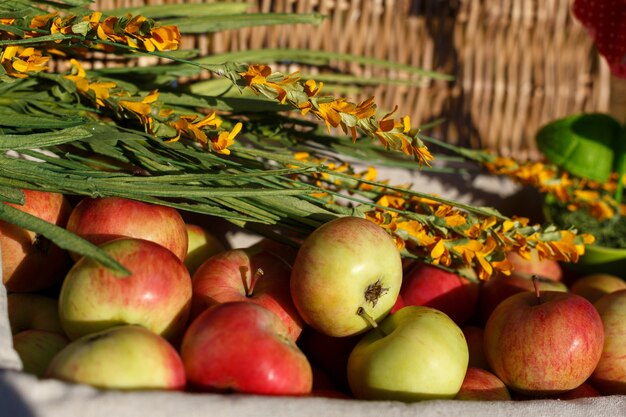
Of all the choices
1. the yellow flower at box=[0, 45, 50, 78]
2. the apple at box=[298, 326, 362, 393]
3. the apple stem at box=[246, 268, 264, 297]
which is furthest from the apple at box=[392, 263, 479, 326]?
the yellow flower at box=[0, 45, 50, 78]

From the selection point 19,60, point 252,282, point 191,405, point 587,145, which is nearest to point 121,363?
point 191,405

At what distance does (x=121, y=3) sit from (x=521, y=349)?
0.90 m

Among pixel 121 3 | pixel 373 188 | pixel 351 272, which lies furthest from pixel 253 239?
pixel 121 3

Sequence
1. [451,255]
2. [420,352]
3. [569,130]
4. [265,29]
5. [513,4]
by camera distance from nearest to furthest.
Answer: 1. [420,352]
2. [451,255]
3. [569,130]
4. [265,29]
5. [513,4]

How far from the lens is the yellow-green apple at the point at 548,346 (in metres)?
0.73

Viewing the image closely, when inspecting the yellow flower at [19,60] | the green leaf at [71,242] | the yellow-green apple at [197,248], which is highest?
the yellow flower at [19,60]

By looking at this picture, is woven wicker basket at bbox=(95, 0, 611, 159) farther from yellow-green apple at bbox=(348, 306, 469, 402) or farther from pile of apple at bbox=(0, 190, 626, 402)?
yellow-green apple at bbox=(348, 306, 469, 402)

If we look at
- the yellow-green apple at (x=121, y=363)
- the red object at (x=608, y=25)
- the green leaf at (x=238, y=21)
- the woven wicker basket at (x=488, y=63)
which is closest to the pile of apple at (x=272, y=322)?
the yellow-green apple at (x=121, y=363)

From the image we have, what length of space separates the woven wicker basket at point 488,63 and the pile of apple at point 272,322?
1.98 ft

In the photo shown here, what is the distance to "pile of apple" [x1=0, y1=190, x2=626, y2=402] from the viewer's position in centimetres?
59

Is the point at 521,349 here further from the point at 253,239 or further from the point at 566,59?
the point at 566,59

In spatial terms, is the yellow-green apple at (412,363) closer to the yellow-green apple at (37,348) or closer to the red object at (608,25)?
the yellow-green apple at (37,348)

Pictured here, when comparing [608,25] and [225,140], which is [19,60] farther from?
[608,25]

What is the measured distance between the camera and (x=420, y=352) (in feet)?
2.19
